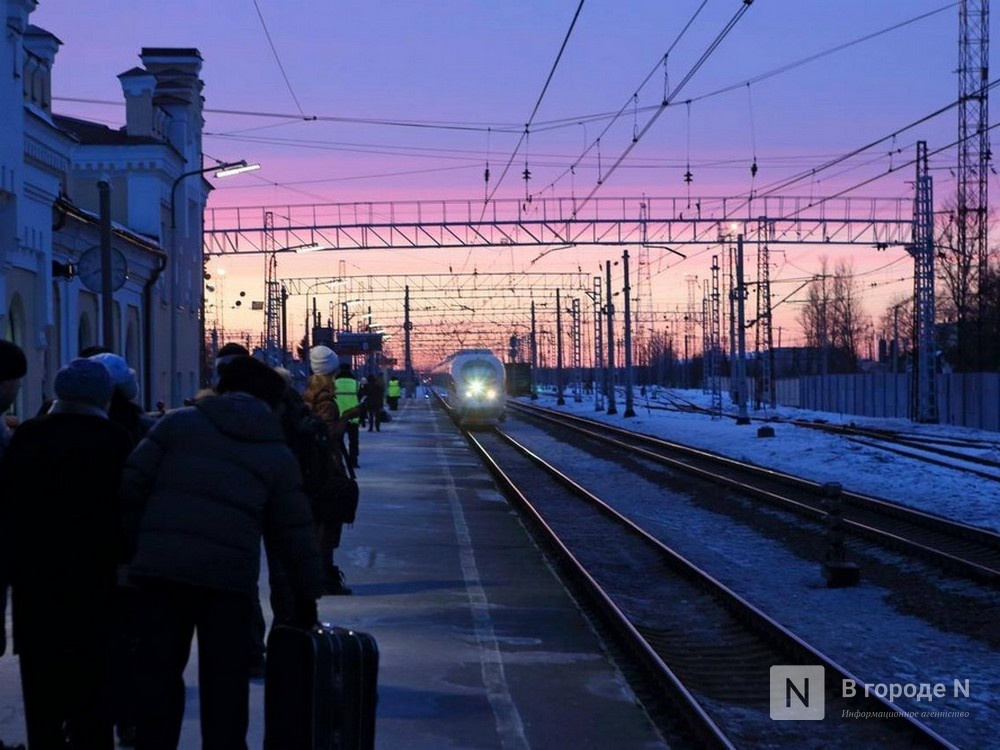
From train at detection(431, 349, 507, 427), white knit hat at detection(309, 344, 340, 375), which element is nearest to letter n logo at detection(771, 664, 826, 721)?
white knit hat at detection(309, 344, 340, 375)

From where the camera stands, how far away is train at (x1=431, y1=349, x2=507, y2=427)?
54.9 meters

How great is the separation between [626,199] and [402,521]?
109 ft

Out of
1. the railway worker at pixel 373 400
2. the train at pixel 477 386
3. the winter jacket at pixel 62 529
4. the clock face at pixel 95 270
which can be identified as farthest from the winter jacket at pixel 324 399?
the train at pixel 477 386

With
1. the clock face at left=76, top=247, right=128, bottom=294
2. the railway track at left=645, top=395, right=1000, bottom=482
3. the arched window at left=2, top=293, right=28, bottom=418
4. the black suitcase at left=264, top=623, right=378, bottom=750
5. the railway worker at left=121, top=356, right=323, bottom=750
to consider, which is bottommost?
the railway track at left=645, top=395, right=1000, bottom=482

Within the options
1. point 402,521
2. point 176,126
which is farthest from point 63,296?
point 176,126

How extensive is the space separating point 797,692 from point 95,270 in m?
11.7

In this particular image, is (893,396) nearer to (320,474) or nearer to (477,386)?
(477,386)

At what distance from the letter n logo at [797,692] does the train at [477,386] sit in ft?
147

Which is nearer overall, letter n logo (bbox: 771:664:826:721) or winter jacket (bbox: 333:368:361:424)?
letter n logo (bbox: 771:664:826:721)

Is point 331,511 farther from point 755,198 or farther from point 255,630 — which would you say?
point 755,198

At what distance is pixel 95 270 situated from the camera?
1861cm

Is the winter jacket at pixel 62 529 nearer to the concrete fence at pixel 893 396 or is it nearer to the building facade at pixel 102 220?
the building facade at pixel 102 220

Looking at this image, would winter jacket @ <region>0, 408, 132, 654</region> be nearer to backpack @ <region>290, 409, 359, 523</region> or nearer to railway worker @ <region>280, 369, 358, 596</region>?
railway worker @ <region>280, 369, 358, 596</region>

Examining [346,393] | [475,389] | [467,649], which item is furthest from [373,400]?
[467,649]
